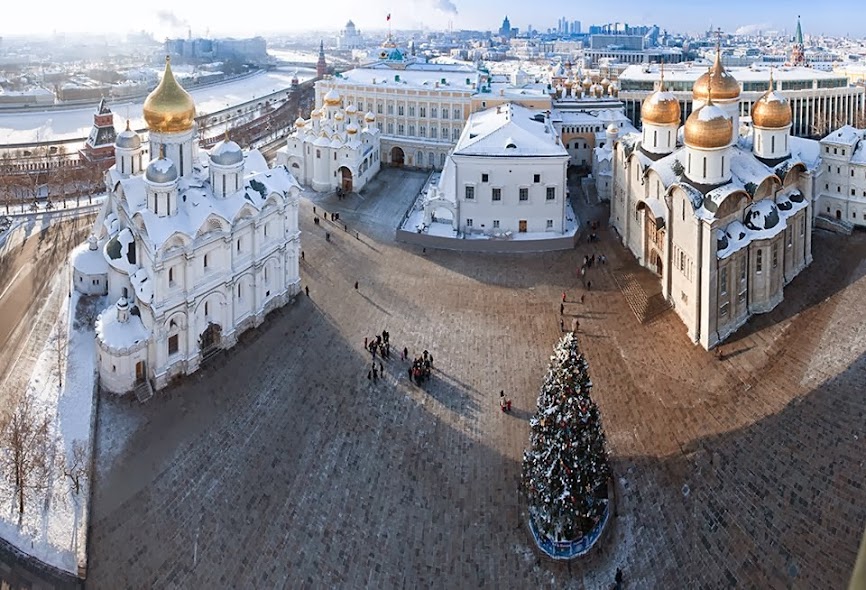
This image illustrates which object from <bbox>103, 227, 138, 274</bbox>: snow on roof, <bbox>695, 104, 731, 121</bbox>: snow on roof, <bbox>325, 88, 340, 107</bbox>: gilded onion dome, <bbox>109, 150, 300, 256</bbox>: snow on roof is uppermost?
<bbox>325, 88, 340, 107</bbox>: gilded onion dome

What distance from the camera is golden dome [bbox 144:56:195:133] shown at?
→ 24297 mm

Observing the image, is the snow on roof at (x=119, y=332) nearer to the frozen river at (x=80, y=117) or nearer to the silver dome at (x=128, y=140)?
the silver dome at (x=128, y=140)

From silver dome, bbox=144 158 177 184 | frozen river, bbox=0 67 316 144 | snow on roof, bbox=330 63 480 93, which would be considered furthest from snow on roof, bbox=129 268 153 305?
frozen river, bbox=0 67 316 144

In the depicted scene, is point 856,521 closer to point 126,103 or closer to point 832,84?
point 832,84

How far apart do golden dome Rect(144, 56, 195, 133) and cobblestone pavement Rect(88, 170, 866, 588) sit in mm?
7107

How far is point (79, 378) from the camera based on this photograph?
21.8m

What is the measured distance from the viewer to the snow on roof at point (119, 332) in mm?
21094

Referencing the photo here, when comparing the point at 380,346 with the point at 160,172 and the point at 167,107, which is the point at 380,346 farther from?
the point at 167,107

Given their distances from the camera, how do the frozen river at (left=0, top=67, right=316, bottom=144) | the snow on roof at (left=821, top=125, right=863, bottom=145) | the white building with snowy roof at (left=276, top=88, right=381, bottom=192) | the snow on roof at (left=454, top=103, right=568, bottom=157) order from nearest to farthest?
the snow on roof at (left=821, top=125, right=863, bottom=145) → the snow on roof at (left=454, top=103, right=568, bottom=157) → the white building with snowy roof at (left=276, top=88, right=381, bottom=192) → the frozen river at (left=0, top=67, right=316, bottom=144)

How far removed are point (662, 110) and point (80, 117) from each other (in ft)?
231

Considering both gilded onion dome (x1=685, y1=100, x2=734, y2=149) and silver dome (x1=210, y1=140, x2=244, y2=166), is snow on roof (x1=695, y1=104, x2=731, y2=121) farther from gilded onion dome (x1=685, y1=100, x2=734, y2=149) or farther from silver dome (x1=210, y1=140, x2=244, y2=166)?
silver dome (x1=210, y1=140, x2=244, y2=166)

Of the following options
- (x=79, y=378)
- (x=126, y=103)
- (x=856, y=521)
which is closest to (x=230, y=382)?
(x=79, y=378)

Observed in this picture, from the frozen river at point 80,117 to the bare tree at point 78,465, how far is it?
4958cm

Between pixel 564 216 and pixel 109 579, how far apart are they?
79.0 ft
